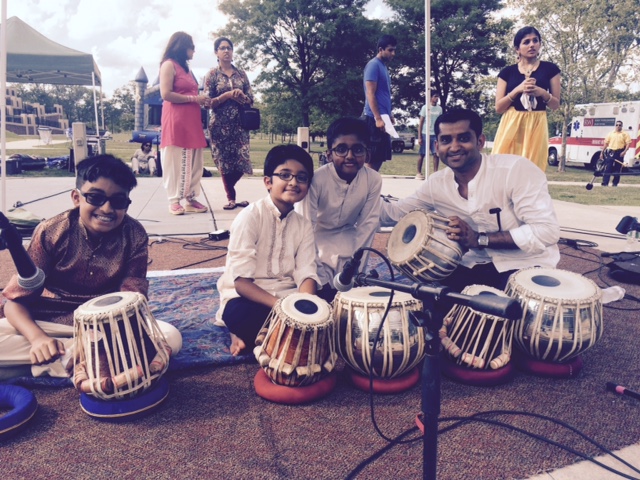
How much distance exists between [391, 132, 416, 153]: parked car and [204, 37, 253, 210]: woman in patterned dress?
21356 mm

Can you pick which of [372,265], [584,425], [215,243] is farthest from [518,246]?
[215,243]

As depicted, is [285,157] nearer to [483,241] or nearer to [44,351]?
[483,241]

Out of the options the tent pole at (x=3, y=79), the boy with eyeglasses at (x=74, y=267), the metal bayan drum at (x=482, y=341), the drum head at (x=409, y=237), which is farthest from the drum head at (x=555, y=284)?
the tent pole at (x=3, y=79)

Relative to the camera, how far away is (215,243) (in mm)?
4703

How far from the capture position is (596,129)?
1758 cm

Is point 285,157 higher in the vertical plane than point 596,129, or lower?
lower

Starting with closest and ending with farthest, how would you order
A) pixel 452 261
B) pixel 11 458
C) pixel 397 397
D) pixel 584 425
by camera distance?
pixel 11 458 → pixel 584 425 → pixel 397 397 → pixel 452 261

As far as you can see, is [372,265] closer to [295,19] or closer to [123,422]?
[123,422]

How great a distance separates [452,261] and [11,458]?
1.99 meters

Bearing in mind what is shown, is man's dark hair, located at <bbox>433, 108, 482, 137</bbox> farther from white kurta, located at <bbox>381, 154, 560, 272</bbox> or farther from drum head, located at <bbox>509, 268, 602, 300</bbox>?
drum head, located at <bbox>509, 268, 602, 300</bbox>

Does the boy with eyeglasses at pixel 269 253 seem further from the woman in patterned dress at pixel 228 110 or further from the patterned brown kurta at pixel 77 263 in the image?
the woman in patterned dress at pixel 228 110

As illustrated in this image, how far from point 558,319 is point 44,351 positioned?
2141 millimetres

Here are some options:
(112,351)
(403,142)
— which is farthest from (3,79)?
(403,142)

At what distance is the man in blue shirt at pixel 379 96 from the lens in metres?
5.15
